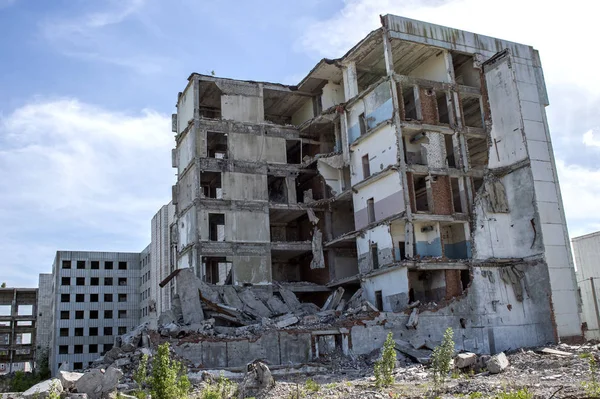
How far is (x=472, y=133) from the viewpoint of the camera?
3478cm

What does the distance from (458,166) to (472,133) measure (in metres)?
2.23

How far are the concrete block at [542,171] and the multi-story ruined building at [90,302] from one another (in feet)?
166

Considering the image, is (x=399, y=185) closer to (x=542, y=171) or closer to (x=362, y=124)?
(x=362, y=124)

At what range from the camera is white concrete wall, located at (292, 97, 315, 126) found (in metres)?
41.4

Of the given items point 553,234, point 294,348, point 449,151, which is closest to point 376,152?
point 449,151

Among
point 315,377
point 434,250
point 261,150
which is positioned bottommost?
point 315,377

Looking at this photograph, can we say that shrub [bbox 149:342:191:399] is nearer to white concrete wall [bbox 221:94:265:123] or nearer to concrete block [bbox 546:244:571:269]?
concrete block [bbox 546:244:571:269]

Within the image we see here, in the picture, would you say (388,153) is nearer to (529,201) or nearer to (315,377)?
(529,201)

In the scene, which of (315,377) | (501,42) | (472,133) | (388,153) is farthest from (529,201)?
(315,377)

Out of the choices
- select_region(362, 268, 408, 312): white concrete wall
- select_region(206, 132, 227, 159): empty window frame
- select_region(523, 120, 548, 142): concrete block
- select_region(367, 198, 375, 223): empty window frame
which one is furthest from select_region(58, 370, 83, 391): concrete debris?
select_region(523, 120, 548, 142): concrete block

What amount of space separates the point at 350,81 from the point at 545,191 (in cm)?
1231

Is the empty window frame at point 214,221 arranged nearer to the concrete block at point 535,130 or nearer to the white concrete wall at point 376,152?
the white concrete wall at point 376,152

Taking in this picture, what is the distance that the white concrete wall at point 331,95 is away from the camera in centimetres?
3922

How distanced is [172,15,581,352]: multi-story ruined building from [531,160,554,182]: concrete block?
0.23 feet
